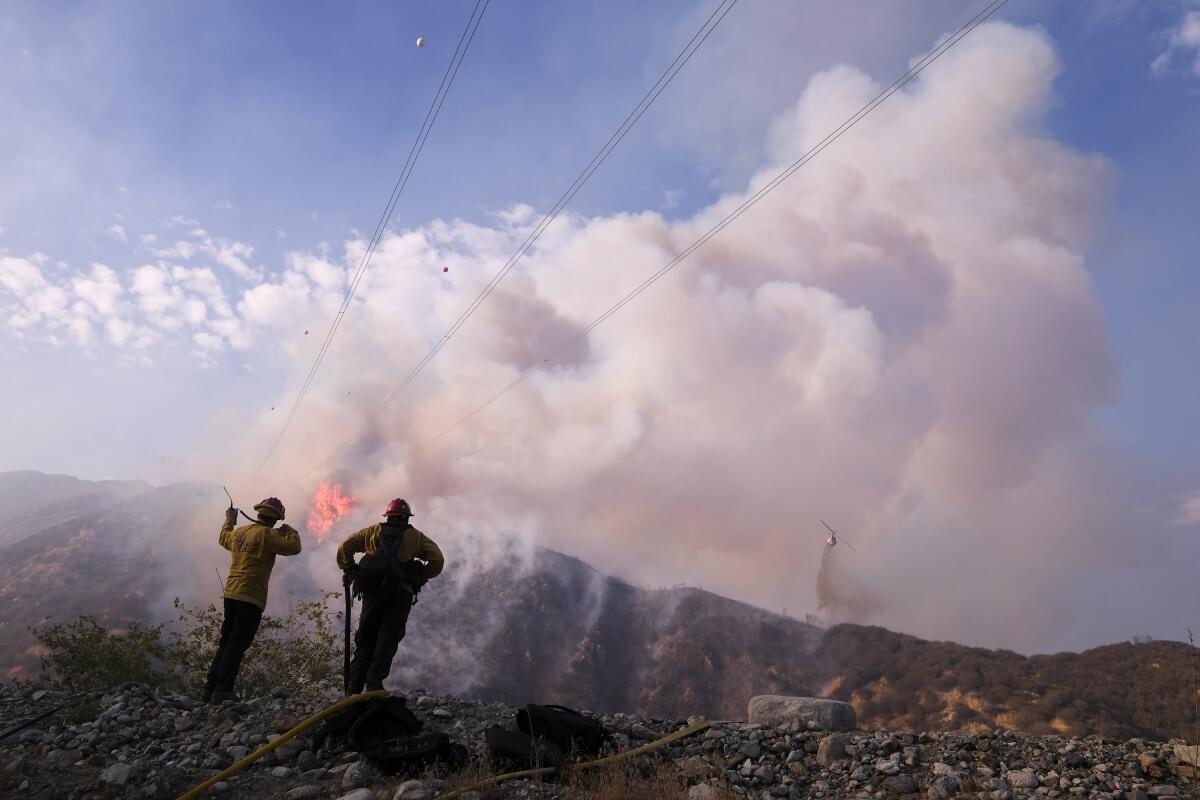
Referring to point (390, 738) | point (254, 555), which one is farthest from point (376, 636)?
point (254, 555)

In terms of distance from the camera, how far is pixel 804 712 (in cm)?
958

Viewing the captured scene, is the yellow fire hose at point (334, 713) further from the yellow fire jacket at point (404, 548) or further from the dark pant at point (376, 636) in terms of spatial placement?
the yellow fire jacket at point (404, 548)

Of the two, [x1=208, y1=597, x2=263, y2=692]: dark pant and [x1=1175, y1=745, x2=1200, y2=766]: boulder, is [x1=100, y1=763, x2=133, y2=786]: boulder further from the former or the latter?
[x1=1175, y1=745, x2=1200, y2=766]: boulder

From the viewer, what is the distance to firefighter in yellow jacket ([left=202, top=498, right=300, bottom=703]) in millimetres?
9055

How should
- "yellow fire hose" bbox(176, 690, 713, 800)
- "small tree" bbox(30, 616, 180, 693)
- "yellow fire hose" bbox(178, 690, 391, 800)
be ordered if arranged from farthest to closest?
1. "small tree" bbox(30, 616, 180, 693)
2. "yellow fire hose" bbox(178, 690, 391, 800)
3. "yellow fire hose" bbox(176, 690, 713, 800)

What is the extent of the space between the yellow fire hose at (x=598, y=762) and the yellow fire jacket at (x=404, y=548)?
3196 millimetres

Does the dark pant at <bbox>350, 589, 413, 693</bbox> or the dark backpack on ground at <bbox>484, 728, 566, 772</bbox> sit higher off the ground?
the dark pant at <bbox>350, 589, 413, 693</bbox>

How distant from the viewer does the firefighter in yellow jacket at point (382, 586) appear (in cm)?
856

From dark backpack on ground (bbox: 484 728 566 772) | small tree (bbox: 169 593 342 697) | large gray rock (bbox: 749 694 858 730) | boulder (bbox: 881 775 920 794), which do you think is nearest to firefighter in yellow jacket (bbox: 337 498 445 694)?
dark backpack on ground (bbox: 484 728 566 772)

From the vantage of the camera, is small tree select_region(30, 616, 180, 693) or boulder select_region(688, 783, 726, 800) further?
small tree select_region(30, 616, 180, 693)

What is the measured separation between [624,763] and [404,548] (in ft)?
12.8

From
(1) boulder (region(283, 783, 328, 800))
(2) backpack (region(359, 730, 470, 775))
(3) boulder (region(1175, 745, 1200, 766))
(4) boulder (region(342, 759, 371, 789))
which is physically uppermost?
(3) boulder (region(1175, 745, 1200, 766))

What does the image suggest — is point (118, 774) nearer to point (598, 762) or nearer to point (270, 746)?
point (270, 746)

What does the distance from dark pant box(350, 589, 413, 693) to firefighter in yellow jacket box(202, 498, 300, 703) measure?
139 cm
